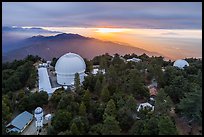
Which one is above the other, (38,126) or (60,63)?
(60,63)

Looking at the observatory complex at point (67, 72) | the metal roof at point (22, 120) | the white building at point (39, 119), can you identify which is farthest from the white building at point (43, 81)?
the white building at point (39, 119)

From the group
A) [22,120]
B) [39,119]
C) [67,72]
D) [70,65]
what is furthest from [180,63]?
[22,120]

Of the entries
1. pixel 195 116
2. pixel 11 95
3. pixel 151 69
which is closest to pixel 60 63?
pixel 11 95

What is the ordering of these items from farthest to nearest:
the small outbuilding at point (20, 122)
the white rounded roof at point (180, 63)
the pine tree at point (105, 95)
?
the white rounded roof at point (180, 63) < the pine tree at point (105, 95) < the small outbuilding at point (20, 122)

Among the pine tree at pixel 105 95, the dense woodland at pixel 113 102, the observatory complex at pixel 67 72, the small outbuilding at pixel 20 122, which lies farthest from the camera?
the observatory complex at pixel 67 72

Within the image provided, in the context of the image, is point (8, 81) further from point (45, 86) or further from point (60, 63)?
point (60, 63)

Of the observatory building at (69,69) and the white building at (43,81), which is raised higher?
the observatory building at (69,69)

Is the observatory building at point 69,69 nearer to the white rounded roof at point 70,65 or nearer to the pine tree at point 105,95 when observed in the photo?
the white rounded roof at point 70,65
